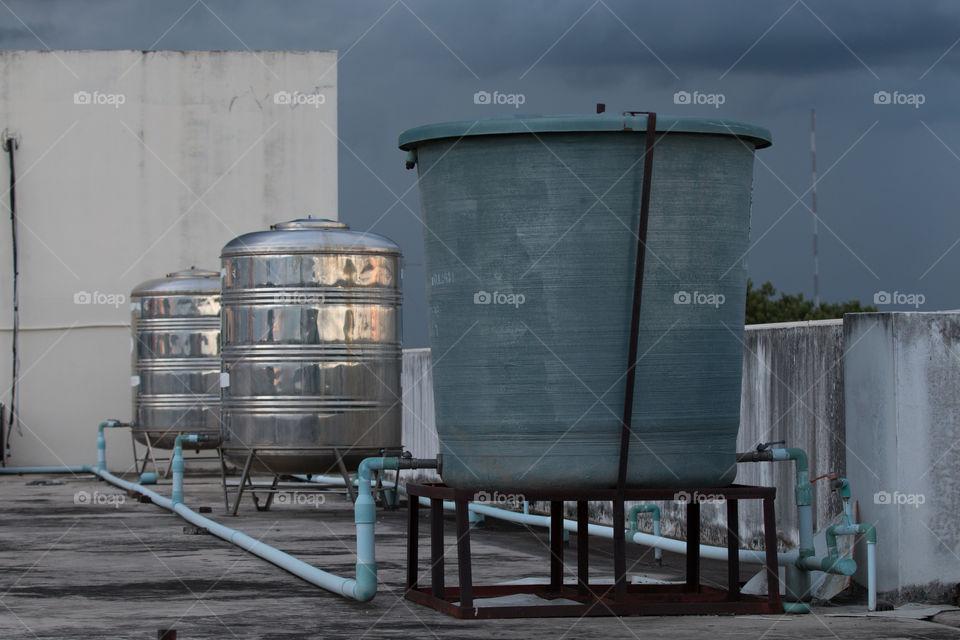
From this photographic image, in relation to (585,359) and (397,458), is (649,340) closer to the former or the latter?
(585,359)

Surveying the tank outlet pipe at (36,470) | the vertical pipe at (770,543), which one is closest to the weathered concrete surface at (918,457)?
the vertical pipe at (770,543)

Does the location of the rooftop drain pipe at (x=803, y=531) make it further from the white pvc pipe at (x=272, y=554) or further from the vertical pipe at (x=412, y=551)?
the white pvc pipe at (x=272, y=554)

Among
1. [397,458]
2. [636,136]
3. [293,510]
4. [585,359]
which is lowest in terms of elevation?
[293,510]

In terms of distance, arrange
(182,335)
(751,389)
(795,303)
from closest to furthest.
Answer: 1. (751,389)
2. (182,335)
3. (795,303)

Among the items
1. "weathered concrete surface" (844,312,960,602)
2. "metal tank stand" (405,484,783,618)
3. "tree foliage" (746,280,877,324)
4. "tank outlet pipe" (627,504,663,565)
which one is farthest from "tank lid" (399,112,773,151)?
"tree foliage" (746,280,877,324)

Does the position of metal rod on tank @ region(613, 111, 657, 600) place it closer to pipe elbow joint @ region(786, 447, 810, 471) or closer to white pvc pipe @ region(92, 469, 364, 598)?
pipe elbow joint @ region(786, 447, 810, 471)

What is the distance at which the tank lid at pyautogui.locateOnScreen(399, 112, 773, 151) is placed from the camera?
714 cm

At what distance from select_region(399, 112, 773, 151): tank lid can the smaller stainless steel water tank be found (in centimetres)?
1471

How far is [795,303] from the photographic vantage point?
230 ft

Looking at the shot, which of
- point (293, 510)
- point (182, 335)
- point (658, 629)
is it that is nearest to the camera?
point (658, 629)

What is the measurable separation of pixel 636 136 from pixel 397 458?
2216 millimetres

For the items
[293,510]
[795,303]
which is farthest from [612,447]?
[795,303]

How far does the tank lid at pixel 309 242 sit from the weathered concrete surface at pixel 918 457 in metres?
7.61

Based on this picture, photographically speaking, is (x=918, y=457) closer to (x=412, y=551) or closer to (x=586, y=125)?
(x=586, y=125)
